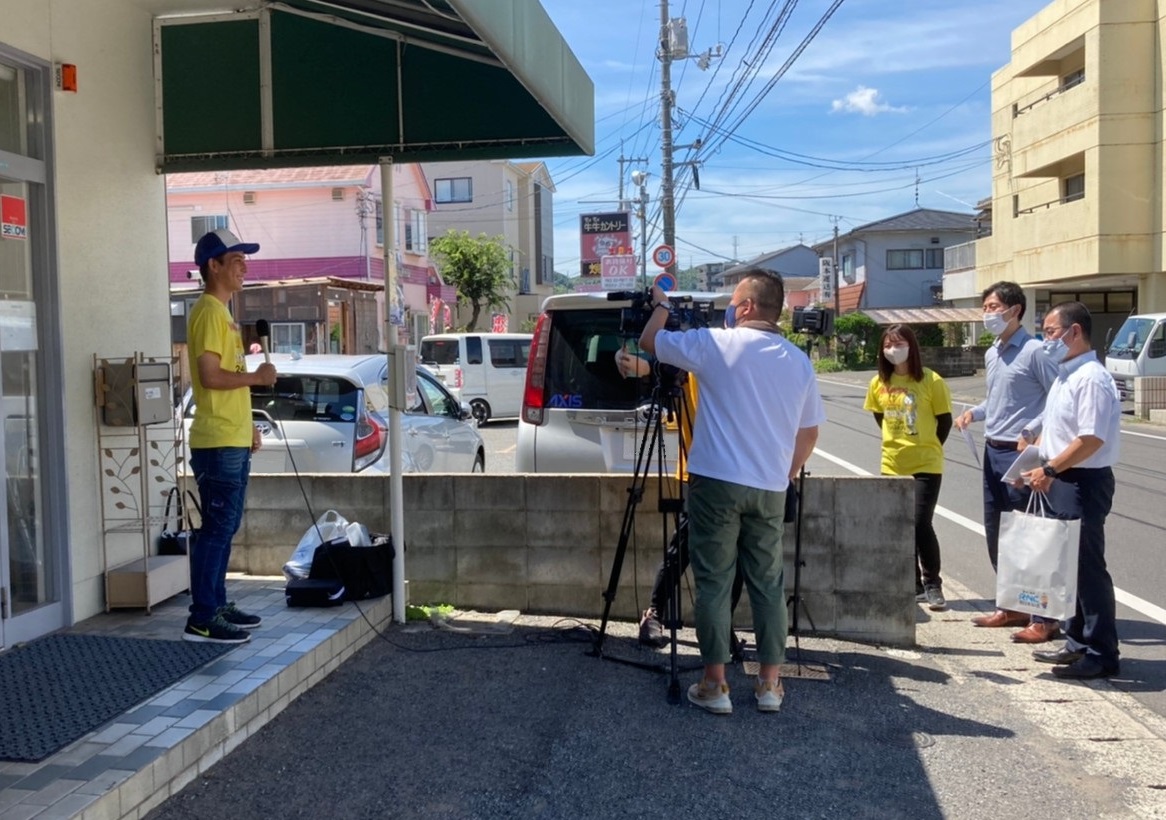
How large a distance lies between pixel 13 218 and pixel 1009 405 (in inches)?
223

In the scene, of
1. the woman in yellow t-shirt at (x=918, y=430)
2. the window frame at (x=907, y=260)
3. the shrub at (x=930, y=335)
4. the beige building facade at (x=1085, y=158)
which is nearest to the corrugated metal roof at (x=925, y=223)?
the window frame at (x=907, y=260)

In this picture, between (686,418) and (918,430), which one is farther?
(918,430)

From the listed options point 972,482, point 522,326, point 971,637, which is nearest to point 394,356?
point 971,637

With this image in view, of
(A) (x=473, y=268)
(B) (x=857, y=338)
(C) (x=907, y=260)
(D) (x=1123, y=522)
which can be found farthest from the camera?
(C) (x=907, y=260)

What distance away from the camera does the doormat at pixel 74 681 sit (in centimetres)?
382

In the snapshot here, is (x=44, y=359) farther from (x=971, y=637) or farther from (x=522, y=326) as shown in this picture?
(x=522, y=326)

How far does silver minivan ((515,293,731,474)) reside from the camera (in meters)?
6.80

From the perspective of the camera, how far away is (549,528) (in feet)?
19.9

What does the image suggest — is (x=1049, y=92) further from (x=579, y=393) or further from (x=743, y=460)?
(x=743, y=460)

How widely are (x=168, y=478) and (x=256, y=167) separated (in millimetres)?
1986

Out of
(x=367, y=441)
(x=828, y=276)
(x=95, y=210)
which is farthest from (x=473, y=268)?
(x=95, y=210)

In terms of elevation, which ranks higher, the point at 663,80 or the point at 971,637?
the point at 663,80

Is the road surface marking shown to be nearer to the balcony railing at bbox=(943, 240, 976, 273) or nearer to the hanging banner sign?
the hanging banner sign

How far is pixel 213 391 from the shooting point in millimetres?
4734
